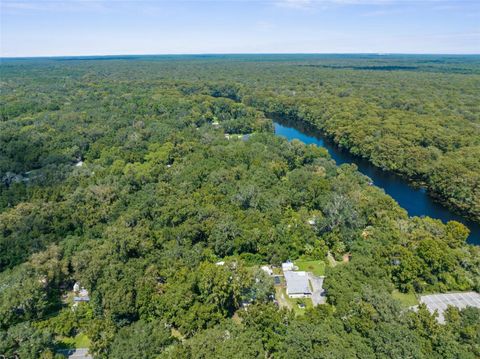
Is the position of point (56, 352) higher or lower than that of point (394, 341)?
lower

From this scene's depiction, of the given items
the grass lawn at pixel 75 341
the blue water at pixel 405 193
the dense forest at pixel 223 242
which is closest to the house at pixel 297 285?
the dense forest at pixel 223 242

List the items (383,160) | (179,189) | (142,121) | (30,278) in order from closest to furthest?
1. (30,278)
2. (179,189)
3. (383,160)
4. (142,121)

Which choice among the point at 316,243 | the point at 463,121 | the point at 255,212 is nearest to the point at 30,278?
the point at 255,212

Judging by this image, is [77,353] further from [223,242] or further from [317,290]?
[317,290]

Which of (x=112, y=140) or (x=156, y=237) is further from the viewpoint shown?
(x=112, y=140)

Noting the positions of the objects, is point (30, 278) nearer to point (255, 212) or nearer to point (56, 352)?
point (56, 352)

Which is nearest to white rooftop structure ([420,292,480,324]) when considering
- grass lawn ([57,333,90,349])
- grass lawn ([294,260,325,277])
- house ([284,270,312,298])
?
grass lawn ([294,260,325,277])

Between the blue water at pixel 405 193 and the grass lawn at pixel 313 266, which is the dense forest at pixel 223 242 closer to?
the grass lawn at pixel 313 266
